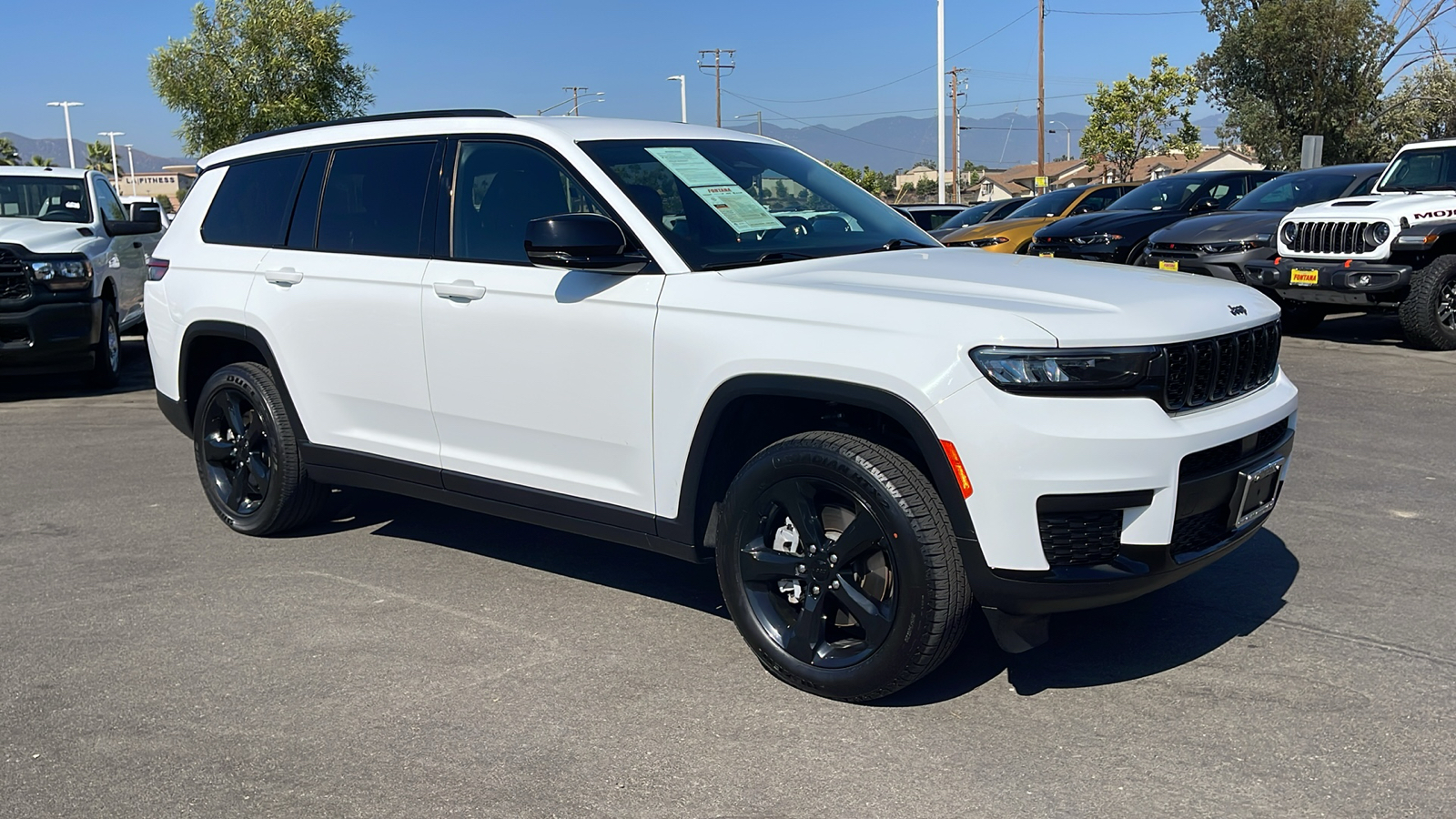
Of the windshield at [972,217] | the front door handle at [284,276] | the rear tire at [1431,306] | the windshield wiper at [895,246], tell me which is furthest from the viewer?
the windshield at [972,217]

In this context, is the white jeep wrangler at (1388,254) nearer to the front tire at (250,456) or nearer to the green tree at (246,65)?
the front tire at (250,456)

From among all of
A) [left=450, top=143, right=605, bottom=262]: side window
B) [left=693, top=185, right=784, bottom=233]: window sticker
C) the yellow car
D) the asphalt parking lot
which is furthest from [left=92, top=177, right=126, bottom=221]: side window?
the yellow car

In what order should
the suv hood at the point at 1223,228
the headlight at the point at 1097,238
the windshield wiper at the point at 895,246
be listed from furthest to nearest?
the headlight at the point at 1097,238 → the suv hood at the point at 1223,228 → the windshield wiper at the point at 895,246

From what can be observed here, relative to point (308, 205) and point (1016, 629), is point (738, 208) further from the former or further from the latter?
point (308, 205)

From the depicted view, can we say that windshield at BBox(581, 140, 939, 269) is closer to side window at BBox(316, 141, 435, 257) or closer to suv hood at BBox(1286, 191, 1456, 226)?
side window at BBox(316, 141, 435, 257)

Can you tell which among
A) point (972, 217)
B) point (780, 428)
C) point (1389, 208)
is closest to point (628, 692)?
point (780, 428)

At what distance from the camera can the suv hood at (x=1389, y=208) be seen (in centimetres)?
1077

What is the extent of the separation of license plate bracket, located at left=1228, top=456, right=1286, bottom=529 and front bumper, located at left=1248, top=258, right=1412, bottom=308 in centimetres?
782

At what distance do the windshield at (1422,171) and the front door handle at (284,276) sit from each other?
10514 mm

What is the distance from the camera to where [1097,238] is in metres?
14.4

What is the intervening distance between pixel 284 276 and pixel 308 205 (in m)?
0.32

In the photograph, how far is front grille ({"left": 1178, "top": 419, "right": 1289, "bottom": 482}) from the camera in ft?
11.5

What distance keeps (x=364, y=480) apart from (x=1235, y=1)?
4303cm

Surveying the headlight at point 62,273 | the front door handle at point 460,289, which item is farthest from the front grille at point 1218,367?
the headlight at point 62,273
